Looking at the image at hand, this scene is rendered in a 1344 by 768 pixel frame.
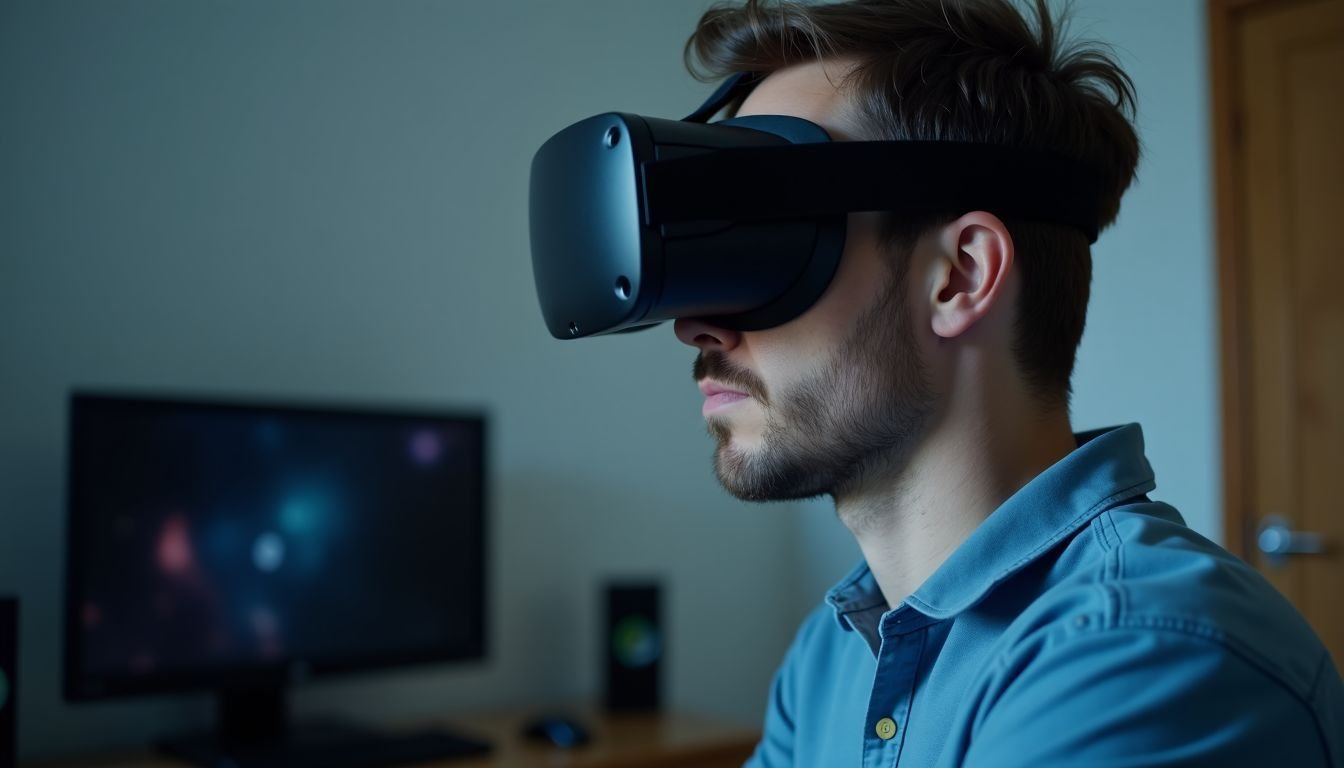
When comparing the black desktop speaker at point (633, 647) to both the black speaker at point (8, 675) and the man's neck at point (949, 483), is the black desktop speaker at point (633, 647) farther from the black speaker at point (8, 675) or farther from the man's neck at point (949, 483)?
the man's neck at point (949, 483)

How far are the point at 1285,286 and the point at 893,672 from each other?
185cm

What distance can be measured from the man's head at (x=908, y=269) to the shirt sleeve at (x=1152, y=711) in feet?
1.05

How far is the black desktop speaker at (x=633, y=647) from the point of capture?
2449mm

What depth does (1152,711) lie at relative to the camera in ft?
2.18

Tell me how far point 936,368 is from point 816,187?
20cm

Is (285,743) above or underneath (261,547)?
underneath

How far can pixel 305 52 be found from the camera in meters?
2.30

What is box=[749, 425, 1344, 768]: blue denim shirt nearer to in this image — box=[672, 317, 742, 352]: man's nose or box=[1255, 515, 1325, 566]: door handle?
box=[672, 317, 742, 352]: man's nose

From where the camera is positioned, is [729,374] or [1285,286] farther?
[1285,286]

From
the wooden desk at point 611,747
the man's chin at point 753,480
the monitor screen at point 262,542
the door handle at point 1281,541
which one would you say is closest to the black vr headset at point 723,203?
the man's chin at point 753,480

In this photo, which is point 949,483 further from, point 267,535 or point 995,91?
point 267,535

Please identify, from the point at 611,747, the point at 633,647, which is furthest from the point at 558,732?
the point at 633,647

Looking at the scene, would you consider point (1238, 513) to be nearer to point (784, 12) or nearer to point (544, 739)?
point (544, 739)

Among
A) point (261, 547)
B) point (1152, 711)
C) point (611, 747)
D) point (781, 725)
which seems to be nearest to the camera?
point (1152, 711)
